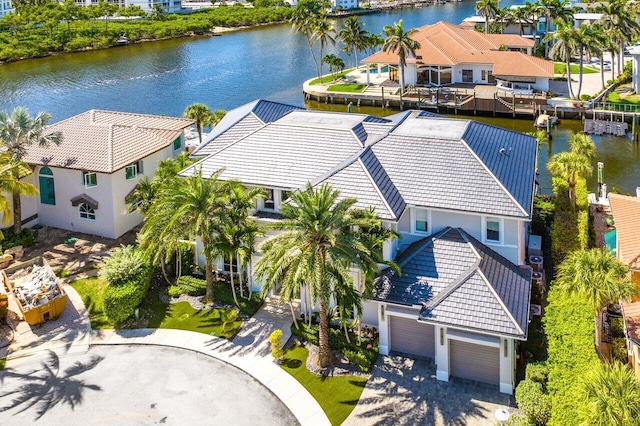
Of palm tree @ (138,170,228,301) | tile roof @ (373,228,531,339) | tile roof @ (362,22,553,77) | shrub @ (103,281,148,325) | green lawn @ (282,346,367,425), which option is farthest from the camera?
tile roof @ (362,22,553,77)

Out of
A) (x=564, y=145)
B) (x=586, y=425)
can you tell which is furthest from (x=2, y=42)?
(x=586, y=425)

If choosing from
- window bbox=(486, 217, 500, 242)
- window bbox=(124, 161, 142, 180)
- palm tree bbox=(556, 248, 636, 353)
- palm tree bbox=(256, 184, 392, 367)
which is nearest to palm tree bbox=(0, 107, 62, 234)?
window bbox=(124, 161, 142, 180)

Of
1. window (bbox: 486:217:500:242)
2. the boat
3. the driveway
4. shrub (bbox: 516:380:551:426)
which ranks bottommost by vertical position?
the driveway

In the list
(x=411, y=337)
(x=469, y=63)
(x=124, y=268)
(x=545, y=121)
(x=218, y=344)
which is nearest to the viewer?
(x=411, y=337)

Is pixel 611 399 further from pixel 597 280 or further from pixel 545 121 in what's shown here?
pixel 545 121

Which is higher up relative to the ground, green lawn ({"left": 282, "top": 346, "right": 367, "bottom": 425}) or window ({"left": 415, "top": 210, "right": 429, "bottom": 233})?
window ({"left": 415, "top": 210, "right": 429, "bottom": 233})

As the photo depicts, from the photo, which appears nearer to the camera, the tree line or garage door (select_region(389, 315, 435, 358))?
garage door (select_region(389, 315, 435, 358))

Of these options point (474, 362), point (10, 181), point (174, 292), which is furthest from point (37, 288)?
point (474, 362)

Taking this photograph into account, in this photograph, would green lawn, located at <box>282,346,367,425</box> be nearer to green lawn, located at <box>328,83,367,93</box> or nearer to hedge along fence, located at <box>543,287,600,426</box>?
hedge along fence, located at <box>543,287,600,426</box>
